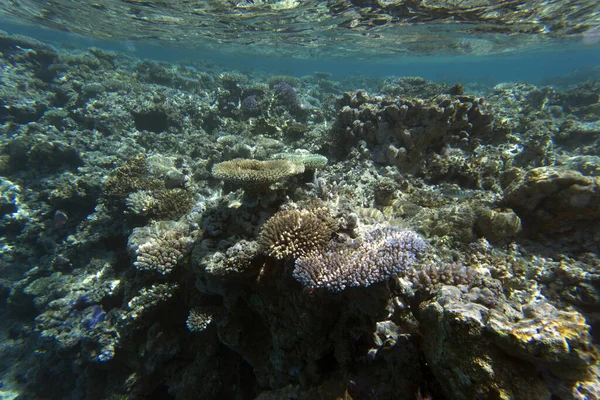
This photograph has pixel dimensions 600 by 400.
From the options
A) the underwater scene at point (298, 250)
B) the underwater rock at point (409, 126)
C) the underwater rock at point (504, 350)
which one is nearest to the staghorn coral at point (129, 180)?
the underwater scene at point (298, 250)

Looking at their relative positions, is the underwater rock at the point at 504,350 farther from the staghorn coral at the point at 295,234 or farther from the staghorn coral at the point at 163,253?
the staghorn coral at the point at 163,253

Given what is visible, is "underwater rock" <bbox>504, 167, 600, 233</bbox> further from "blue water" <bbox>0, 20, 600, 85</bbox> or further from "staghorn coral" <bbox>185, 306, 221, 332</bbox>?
"blue water" <bbox>0, 20, 600, 85</bbox>

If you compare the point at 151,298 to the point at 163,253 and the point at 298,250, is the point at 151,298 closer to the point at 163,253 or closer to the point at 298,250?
the point at 163,253

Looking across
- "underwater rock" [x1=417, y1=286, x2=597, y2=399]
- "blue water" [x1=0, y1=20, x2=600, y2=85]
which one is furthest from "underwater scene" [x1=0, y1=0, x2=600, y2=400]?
"blue water" [x1=0, y1=20, x2=600, y2=85]

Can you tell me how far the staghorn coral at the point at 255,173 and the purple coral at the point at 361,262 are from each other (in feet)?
4.92

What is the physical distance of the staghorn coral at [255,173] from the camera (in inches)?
169

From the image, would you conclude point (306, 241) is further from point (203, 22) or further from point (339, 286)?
point (203, 22)

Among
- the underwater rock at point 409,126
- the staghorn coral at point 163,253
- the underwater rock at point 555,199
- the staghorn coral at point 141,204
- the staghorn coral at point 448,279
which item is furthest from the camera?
the staghorn coral at point 141,204

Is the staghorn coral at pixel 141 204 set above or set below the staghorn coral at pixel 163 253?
below

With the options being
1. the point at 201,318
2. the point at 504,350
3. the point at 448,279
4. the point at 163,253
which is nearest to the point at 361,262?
the point at 448,279

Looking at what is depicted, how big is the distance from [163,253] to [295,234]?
11.0ft

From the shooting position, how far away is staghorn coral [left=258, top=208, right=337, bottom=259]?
3.65 m

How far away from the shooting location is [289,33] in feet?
80.5

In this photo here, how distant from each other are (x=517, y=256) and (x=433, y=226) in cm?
138
